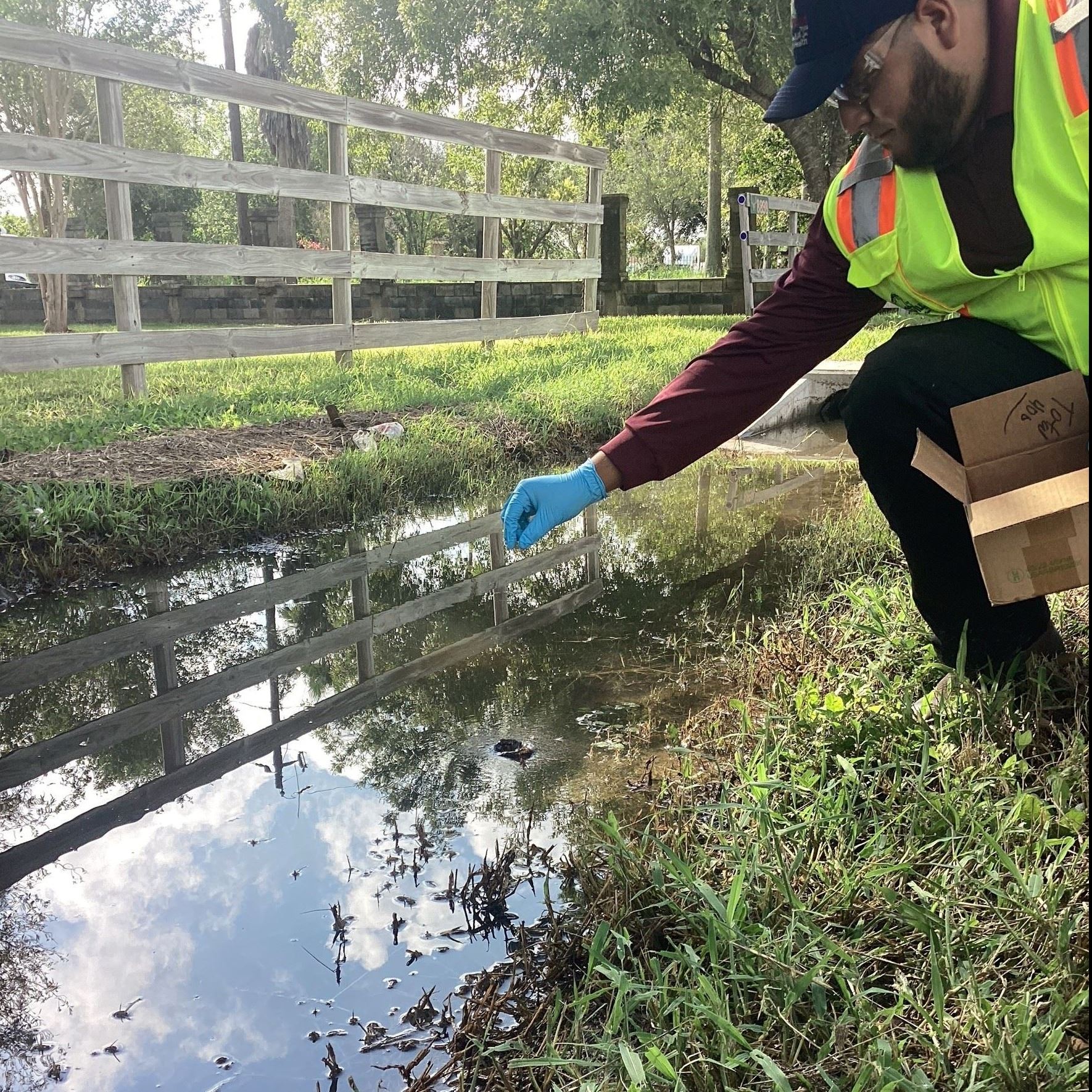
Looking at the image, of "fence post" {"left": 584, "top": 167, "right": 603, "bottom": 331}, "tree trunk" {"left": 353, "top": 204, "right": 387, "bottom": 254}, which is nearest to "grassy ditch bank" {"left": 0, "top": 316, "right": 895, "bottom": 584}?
"fence post" {"left": 584, "top": 167, "right": 603, "bottom": 331}

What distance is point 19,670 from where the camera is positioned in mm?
2844

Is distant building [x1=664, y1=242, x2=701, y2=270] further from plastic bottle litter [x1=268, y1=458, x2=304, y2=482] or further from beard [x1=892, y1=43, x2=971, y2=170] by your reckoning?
beard [x1=892, y1=43, x2=971, y2=170]

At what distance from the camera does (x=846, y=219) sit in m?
1.99

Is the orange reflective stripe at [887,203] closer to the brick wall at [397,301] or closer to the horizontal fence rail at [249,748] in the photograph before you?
the horizontal fence rail at [249,748]

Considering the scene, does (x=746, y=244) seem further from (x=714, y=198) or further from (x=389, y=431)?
(x=714, y=198)

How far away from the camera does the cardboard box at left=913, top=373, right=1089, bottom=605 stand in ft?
5.21

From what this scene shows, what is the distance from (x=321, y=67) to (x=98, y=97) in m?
18.3

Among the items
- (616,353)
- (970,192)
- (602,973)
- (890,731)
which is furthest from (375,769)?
(616,353)

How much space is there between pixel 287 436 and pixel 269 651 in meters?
2.24

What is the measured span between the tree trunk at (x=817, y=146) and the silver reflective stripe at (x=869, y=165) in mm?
13044

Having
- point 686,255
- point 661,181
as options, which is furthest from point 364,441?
point 686,255

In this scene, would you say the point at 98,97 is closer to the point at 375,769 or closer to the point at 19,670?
the point at 19,670

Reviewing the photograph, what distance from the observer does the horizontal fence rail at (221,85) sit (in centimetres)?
529

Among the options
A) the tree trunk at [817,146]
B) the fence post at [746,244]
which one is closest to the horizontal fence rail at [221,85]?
the fence post at [746,244]
